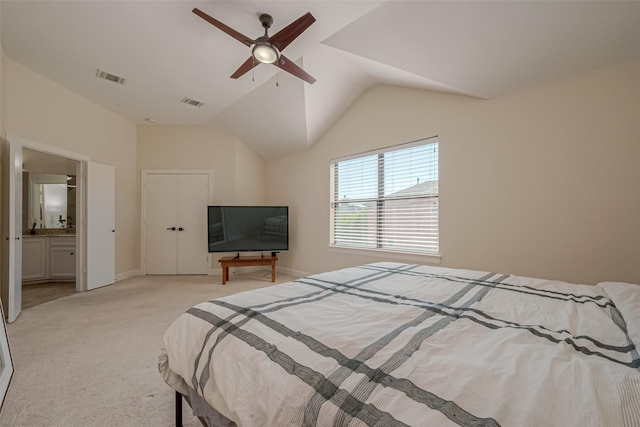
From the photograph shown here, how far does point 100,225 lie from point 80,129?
4.67 feet

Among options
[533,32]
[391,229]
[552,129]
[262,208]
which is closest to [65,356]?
[262,208]

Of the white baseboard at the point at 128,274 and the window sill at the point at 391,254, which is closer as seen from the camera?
the window sill at the point at 391,254

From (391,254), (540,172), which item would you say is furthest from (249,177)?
(540,172)

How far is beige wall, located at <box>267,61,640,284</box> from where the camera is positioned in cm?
211

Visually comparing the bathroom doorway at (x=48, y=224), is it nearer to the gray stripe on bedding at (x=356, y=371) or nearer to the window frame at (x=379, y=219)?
the window frame at (x=379, y=219)

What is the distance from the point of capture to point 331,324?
3.30ft

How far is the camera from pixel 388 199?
3676 mm

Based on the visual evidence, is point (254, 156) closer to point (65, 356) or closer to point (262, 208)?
point (262, 208)

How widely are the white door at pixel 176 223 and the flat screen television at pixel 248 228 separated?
0.58 meters

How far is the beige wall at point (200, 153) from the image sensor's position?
4.90m

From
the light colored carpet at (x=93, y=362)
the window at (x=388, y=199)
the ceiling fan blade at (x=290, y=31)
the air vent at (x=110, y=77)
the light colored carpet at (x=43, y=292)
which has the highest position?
the air vent at (x=110, y=77)

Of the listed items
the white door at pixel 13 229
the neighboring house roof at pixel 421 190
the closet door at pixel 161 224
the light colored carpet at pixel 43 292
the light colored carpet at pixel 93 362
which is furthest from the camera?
the closet door at pixel 161 224

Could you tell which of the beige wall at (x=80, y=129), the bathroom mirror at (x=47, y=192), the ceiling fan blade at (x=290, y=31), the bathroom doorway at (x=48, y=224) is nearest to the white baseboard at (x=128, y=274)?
the beige wall at (x=80, y=129)

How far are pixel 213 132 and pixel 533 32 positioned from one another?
4726 mm
